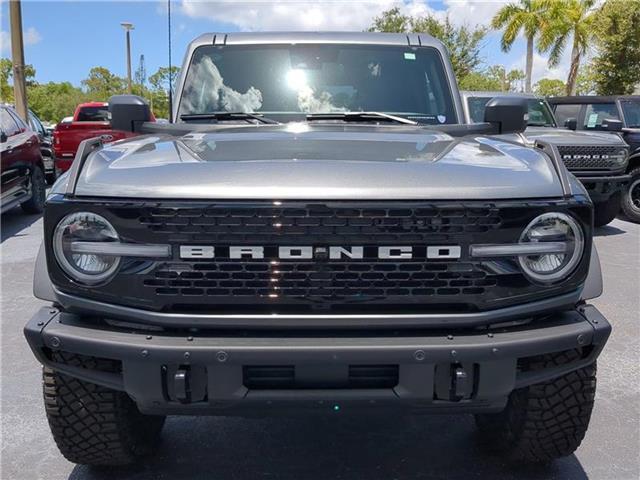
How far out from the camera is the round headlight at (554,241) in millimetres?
2312

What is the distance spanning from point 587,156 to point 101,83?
7073cm

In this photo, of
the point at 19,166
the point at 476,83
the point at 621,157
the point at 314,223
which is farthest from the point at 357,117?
the point at 476,83

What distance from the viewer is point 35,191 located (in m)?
9.94

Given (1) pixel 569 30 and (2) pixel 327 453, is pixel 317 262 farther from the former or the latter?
(1) pixel 569 30

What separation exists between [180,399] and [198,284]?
15.5 inches

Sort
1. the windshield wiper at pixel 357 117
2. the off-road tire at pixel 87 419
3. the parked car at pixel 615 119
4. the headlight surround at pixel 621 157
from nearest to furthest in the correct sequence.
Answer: the off-road tire at pixel 87 419
the windshield wiper at pixel 357 117
the headlight surround at pixel 621 157
the parked car at pixel 615 119

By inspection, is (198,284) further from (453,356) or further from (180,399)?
(453,356)

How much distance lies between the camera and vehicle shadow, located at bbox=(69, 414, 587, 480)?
9.62ft

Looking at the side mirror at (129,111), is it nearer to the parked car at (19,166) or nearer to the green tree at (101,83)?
the parked car at (19,166)

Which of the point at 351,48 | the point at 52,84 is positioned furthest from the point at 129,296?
the point at 52,84

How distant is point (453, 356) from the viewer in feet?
7.14

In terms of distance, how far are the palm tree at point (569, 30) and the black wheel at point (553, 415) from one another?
2621 cm

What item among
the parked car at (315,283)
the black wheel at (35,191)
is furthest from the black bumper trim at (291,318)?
the black wheel at (35,191)

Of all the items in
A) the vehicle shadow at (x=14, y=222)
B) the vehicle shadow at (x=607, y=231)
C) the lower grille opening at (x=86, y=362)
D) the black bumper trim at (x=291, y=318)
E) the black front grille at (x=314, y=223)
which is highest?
the black front grille at (x=314, y=223)
